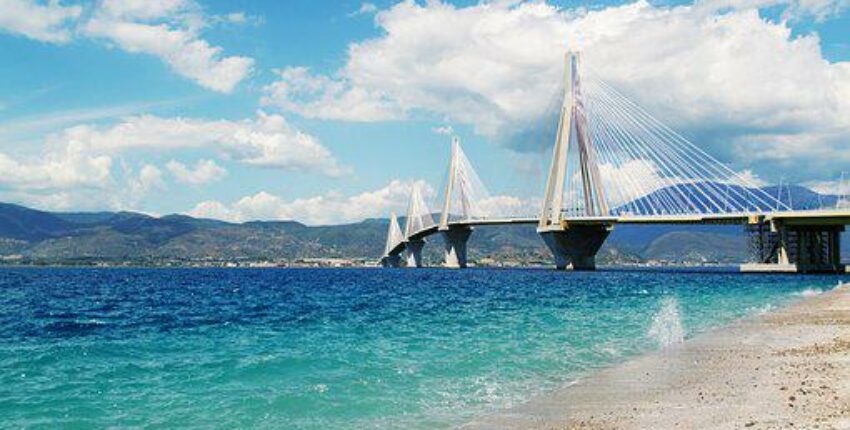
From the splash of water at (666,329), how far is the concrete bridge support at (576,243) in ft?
221

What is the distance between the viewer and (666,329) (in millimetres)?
27719

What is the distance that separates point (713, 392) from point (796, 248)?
95958 millimetres

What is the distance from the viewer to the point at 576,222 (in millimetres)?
98812

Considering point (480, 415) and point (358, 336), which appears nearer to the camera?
point (480, 415)

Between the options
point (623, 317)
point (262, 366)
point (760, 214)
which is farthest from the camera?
point (760, 214)

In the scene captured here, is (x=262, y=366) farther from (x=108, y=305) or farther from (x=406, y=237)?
(x=406, y=237)

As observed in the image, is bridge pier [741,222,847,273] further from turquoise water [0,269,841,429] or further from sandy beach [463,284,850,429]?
sandy beach [463,284,850,429]

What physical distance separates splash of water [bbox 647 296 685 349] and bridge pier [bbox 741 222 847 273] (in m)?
67.3

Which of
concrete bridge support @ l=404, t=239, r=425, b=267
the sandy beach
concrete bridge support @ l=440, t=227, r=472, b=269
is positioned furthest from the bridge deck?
concrete bridge support @ l=404, t=239, r=425, b=267

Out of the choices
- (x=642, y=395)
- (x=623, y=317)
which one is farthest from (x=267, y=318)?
(x=642, y=395)

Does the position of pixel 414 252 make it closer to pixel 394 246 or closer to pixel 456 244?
pixel 394 246

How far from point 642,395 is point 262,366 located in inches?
395

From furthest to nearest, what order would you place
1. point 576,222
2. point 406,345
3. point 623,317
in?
point 576,222 → point 623,317 → point 406,345

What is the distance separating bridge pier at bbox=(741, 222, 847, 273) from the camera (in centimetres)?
9825
